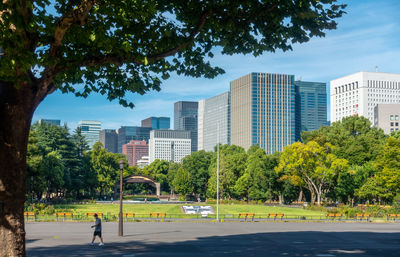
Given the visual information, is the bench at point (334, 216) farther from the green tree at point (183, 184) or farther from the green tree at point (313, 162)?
the green tree at point (183, 184)

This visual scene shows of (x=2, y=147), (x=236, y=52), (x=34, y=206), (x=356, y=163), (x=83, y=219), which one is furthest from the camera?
(x=356, y=163)

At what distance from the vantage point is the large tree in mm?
9164

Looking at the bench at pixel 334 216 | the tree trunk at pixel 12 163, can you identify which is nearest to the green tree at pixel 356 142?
the bench at pixel 334 216

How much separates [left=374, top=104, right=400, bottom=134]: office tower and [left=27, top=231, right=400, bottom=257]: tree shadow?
518ft

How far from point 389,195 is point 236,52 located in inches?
2523

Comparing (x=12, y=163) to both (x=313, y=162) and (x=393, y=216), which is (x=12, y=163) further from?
(x=313, y=162)

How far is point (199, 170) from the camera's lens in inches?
4496

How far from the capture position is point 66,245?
22.5 metres

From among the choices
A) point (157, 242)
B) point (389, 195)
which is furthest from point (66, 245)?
point (389, 195)

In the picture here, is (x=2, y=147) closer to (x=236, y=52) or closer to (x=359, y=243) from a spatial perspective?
(x=236, y=52)

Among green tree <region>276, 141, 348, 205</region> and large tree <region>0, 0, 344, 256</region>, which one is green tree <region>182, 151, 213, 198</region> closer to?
green tree <region>276, 141, 348, 205</region>

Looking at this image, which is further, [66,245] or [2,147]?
[66,245]

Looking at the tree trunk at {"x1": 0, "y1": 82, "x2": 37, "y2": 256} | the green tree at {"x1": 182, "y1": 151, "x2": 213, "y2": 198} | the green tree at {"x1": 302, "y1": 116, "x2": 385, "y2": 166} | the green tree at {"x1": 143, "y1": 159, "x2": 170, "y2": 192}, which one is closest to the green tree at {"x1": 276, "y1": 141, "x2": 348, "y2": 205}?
the green tree at {"x1": 302, "y1": 116, "x2": 385, "y2": 166}

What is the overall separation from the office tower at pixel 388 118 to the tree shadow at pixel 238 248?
157841mm
